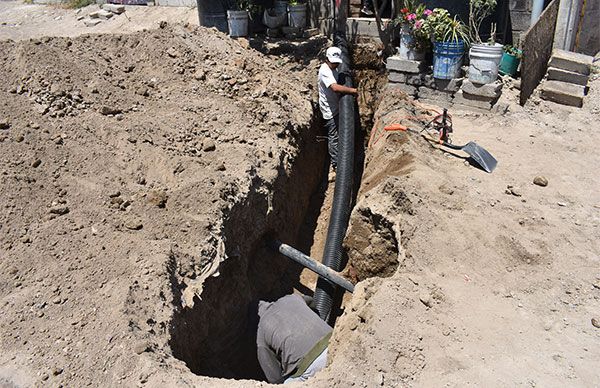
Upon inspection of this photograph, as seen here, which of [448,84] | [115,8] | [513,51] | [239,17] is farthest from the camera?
[115,8]

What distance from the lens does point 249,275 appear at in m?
5.27

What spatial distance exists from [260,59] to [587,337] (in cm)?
565

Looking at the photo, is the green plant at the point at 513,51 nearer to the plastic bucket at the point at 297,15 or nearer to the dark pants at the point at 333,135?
the dark pants at the point at 333,135

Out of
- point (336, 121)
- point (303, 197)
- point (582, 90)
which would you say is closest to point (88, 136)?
point (303, 197)

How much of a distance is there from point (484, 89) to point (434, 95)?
0.78m

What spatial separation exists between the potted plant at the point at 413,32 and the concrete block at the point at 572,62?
192 centimetres

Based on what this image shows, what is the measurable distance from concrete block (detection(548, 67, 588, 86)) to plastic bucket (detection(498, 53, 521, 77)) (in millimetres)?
531

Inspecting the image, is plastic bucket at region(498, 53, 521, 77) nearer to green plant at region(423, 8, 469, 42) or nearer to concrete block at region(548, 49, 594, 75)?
concrete block at region(548, 49, 594, 75)

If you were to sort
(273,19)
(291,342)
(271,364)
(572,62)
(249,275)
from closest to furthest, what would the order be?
1. (291,342)
2. (271,364)
3. (249,275)
4. (572,62)
5. (273,19)

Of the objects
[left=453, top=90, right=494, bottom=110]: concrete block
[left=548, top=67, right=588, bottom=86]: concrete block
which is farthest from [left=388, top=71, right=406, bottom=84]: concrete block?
[left=548, top=67, right=588, bottom=86]: concrete block

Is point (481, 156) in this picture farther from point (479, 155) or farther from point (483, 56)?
point (483, 56)

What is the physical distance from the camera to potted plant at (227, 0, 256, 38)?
852 centimetres

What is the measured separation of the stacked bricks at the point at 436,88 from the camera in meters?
6.84

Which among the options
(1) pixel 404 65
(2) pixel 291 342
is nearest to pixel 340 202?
(2) pixel 291 342
